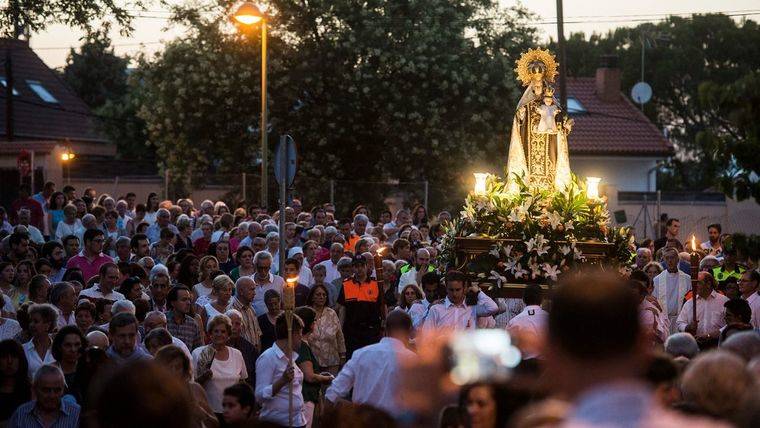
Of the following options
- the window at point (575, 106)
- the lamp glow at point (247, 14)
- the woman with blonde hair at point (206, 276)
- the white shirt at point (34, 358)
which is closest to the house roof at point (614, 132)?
the window at point (575, 106)

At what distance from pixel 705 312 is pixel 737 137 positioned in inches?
247

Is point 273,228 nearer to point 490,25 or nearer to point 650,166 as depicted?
point 490,25

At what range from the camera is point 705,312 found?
15008 mm

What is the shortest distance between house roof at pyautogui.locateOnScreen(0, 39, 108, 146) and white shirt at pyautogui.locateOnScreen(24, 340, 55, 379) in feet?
133

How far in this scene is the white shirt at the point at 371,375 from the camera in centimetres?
935

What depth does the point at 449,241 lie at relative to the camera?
59.1ft

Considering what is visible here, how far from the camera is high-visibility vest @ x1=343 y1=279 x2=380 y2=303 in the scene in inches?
623

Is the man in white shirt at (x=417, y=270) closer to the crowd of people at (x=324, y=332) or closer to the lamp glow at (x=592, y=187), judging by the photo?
the crowd of people at (x=324, y=332)

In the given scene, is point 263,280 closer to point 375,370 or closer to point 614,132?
point 375,370

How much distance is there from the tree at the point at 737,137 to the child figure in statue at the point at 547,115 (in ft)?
32.2

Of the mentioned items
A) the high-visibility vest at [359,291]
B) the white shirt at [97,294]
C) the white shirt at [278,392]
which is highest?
the white shirt at [97,294]

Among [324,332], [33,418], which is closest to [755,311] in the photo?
[324,332]

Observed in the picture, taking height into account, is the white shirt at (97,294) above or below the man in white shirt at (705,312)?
above

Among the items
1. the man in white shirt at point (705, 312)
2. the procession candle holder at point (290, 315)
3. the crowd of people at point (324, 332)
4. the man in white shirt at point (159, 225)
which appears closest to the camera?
the crowd of people at point (324, 332)
